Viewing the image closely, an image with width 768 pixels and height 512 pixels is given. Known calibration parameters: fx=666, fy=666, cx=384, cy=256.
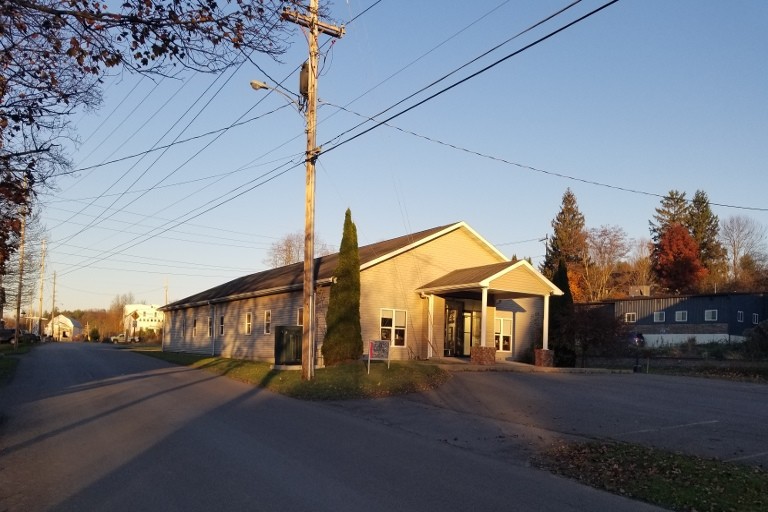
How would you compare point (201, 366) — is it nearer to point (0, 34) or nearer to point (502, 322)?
point (502, 322)

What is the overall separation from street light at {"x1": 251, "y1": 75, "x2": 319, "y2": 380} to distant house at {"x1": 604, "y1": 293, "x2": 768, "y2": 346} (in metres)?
34.0

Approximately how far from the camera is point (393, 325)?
91.0 feet

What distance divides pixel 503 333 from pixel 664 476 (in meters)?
23.4

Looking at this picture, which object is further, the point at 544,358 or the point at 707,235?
the point at 707,235

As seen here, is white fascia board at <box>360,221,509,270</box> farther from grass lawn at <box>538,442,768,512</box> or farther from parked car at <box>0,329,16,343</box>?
parked car at <box>0,329,16,343</box>

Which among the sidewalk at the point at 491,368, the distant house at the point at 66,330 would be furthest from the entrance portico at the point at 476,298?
the distant house at the point at 66,330

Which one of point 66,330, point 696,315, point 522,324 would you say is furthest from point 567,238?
point 66,330

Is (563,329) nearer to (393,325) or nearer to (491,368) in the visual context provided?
(491,368)

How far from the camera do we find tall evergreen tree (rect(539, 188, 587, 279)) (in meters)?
75.4

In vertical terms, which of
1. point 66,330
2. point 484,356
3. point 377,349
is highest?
point 377,349

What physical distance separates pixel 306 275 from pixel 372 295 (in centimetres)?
771

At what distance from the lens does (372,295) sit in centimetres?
2709

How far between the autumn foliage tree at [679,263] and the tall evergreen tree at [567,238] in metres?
9.06

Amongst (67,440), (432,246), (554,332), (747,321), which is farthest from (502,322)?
(747,321)
